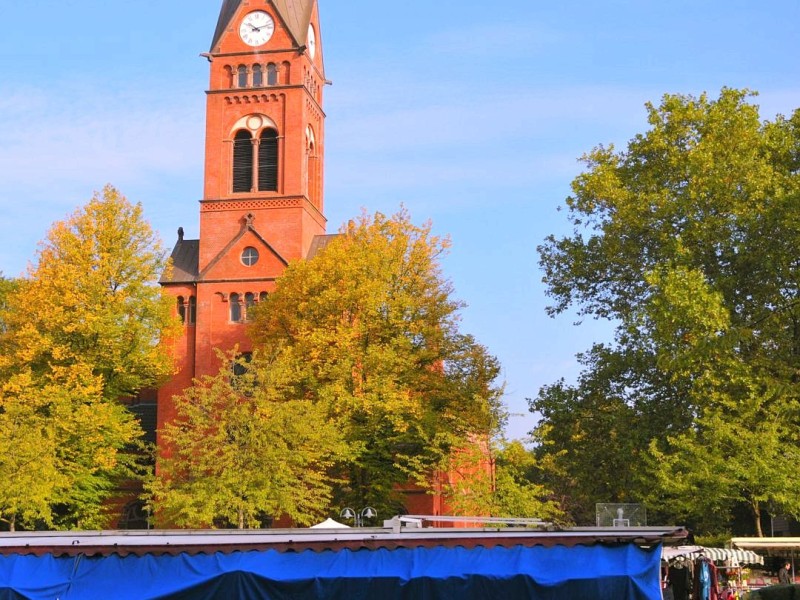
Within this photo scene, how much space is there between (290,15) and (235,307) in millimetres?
16110

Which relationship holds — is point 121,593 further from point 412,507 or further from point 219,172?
point 219,172

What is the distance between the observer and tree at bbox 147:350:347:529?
3925cm

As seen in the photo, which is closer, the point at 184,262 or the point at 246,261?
the point at 246,261

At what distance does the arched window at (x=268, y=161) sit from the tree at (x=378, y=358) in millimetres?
8406

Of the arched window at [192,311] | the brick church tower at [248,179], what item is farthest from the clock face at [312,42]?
the arched window at [192,311]

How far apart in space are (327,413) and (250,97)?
20.5 m

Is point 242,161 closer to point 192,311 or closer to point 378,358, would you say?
point 192,311

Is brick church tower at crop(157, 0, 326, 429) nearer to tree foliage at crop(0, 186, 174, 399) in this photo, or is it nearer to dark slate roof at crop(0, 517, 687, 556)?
tree foliage at crop(0, 186, 174, 399)

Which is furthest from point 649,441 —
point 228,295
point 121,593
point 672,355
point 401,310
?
point 121,593

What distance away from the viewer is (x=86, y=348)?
46.6 meters

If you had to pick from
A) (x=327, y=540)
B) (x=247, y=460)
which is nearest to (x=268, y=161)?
(x=247, y=460)

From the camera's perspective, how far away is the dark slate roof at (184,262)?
54469 millimetres

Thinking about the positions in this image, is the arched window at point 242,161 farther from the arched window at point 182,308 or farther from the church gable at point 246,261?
the arched window at point 182,308

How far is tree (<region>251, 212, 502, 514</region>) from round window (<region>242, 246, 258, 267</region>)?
4.95 metres
